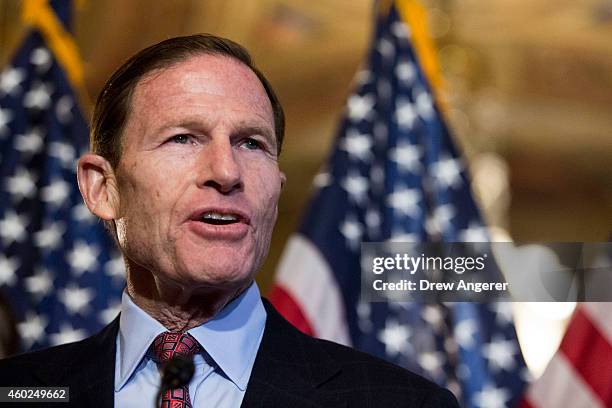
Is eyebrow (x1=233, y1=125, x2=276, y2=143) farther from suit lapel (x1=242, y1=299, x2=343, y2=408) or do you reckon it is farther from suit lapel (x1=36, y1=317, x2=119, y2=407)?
suit lapel (x1=36, y1=317, x2=119, y2=407)

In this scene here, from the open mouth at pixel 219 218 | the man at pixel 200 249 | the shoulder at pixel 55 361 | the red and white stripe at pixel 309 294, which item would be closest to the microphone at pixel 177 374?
the man at pixel 200 249

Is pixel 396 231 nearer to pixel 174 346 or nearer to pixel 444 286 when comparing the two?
pixel 444 286

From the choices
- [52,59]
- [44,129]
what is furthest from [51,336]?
[52,59]

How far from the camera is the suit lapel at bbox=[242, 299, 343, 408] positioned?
154 cm

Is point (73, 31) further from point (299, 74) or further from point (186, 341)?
point (186, 341)

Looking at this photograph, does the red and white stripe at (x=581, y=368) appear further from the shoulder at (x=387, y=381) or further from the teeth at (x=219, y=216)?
the teeth at (x=219, y=216)

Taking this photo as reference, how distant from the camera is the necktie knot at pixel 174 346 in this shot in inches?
61.8

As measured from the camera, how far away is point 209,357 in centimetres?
158

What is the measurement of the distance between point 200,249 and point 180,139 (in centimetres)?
22

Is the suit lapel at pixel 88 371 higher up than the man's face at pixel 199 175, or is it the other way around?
the man's face at pixel 199 175

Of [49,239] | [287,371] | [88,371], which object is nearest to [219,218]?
[287,371]

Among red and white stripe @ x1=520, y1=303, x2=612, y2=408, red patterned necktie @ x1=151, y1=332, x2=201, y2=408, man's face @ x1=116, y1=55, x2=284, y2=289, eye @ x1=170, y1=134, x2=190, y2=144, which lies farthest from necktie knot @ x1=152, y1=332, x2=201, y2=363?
red and white stripe @ x1=520, y1=303, x2=612, y2=408

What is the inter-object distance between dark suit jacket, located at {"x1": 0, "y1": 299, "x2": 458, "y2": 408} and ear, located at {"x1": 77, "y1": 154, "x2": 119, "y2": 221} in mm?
249

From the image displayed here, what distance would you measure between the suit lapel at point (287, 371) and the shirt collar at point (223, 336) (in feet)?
0.08
